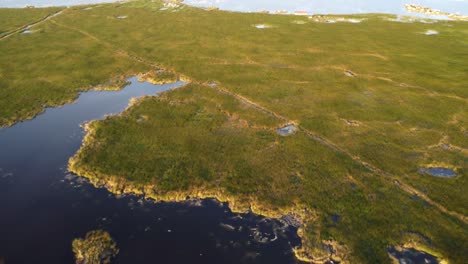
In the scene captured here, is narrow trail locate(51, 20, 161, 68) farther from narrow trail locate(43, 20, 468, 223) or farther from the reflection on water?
the reflection on water

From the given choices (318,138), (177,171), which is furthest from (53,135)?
(318,138)

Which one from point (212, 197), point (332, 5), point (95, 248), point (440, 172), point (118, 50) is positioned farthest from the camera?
point (332, 5)

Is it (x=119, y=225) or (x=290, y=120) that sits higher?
(x=290, y=120)

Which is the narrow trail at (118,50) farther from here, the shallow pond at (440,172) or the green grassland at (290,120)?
the shallow pond at (440,172)

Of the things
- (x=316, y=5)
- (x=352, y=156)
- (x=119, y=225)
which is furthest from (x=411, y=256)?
(x=316, y=5)

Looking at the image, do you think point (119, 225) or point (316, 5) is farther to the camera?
point (316, 5)

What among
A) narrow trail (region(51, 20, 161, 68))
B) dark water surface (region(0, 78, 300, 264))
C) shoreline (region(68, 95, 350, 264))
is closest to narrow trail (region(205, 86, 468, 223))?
shoreline (region(68, 95, 350, 264))

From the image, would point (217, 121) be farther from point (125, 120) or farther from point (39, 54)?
point (39, 54)

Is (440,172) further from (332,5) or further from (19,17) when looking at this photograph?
(19,17)
